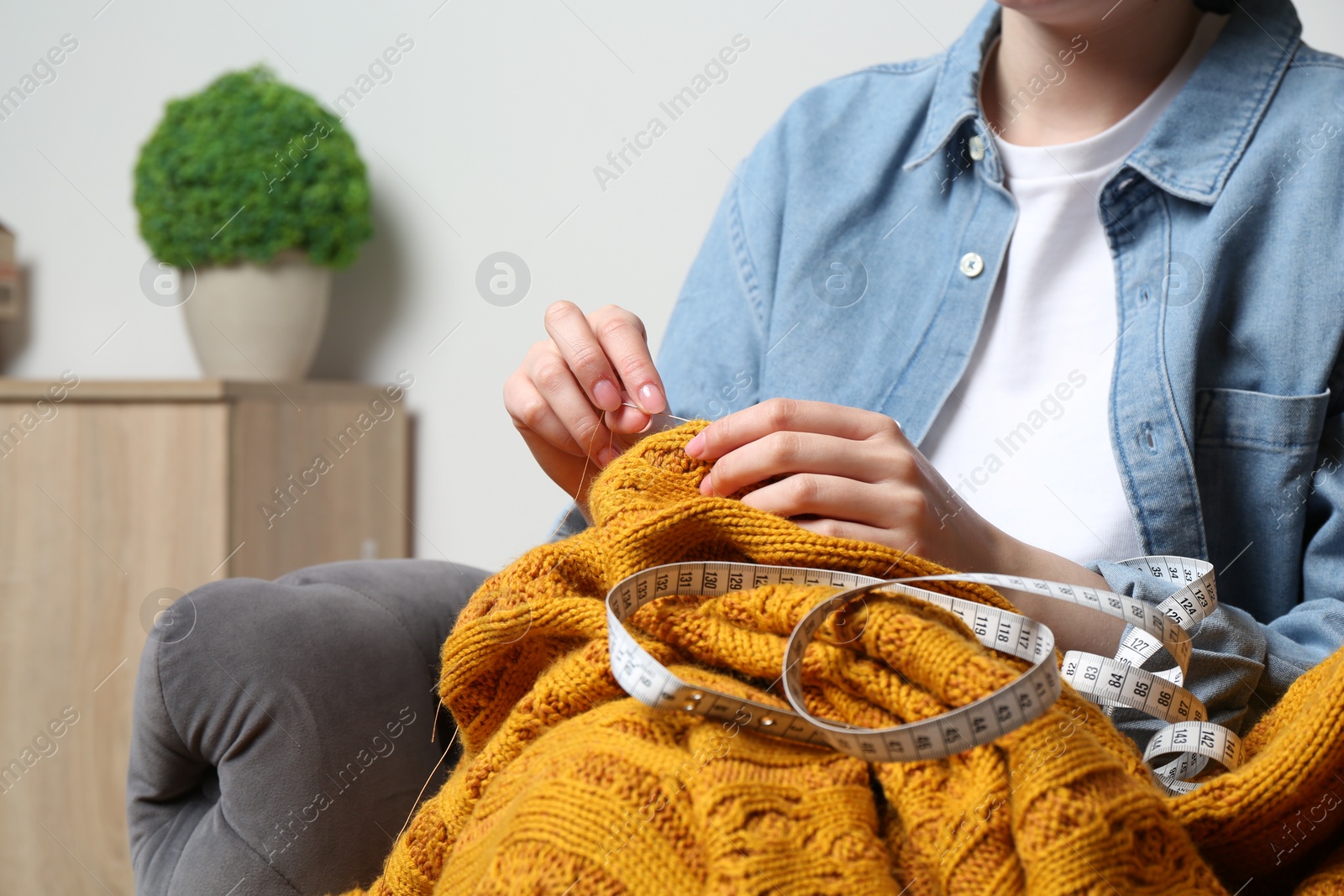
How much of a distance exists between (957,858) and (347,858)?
0.51 m

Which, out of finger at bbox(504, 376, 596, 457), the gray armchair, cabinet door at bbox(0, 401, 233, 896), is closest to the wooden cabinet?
cabinet door at bbox(0, 401, 233, 896)

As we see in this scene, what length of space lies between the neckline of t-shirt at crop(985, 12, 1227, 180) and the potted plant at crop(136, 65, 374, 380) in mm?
1228

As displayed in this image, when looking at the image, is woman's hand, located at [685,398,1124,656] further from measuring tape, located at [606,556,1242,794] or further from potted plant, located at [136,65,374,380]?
potted plant, located at [136,65,374,380]

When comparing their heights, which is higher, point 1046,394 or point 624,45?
point 624,45

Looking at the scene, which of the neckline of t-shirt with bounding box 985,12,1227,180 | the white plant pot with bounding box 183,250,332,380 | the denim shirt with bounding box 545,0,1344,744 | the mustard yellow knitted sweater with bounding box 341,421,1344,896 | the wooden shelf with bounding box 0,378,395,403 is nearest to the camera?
the mustard yellow knitted sweater with bounding box 341,421,1344,896

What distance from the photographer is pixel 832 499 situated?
60cm

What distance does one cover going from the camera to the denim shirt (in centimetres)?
84

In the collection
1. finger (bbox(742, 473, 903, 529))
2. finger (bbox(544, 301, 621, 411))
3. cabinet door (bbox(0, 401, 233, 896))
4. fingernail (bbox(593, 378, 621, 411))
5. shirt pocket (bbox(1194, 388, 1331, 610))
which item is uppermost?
cabinet door (bbox(0, 401, 233, 896))

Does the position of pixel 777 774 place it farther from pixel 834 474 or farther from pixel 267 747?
pixel 267 747

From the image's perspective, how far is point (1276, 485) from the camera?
2.81 ft

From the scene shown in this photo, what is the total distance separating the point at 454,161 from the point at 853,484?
1487 mm

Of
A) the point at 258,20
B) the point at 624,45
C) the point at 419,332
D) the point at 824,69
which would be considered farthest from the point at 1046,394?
the point at 258,20

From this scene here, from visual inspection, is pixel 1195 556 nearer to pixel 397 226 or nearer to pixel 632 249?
pixel 632 249

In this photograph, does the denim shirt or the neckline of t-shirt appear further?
the neckline of t-shirt
